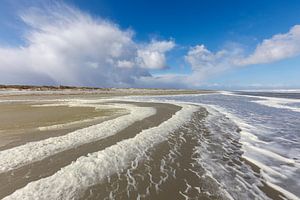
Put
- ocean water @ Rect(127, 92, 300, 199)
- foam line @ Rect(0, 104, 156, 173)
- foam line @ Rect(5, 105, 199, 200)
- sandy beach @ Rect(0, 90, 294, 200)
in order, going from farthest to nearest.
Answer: foam line @ Rect(0, 104, 156, 173)
ocean water @ Rect(127, 92, 300, 199)
sandy beach @ Rect(0, 90, 294, 200)
foam line @ Rect(5, 105, 199, 200)

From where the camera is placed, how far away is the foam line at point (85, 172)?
569cm

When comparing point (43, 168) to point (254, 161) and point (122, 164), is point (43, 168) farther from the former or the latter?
point (254, 161)

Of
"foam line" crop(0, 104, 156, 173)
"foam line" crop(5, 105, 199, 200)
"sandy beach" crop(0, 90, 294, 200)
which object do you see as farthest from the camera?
"foam line" crop(0, 104, 156, 173)

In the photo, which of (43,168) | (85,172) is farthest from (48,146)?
(85,172)

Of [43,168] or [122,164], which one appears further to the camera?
[122,164]

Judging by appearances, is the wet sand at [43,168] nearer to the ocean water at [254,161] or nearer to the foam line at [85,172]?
the foam line at [85,172]

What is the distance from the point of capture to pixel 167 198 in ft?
18.2

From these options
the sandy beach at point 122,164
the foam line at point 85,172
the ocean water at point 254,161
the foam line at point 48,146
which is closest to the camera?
the foam line at point 85,172

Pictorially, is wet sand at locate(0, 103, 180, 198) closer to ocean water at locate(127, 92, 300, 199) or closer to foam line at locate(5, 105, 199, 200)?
foam line at locate(5, 105, 199, 200)

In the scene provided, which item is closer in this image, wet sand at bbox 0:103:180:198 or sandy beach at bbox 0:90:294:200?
sandy beach at bbox 0:90:294:200

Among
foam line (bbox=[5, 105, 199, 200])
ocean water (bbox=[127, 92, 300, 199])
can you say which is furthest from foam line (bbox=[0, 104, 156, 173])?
ocean water (bbox=[127, 92, 300, 199])

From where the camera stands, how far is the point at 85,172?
7055mm

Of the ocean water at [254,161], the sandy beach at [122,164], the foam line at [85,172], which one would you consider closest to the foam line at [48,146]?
the sandy beach at [122,164]

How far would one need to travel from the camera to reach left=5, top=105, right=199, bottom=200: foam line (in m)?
5.69
